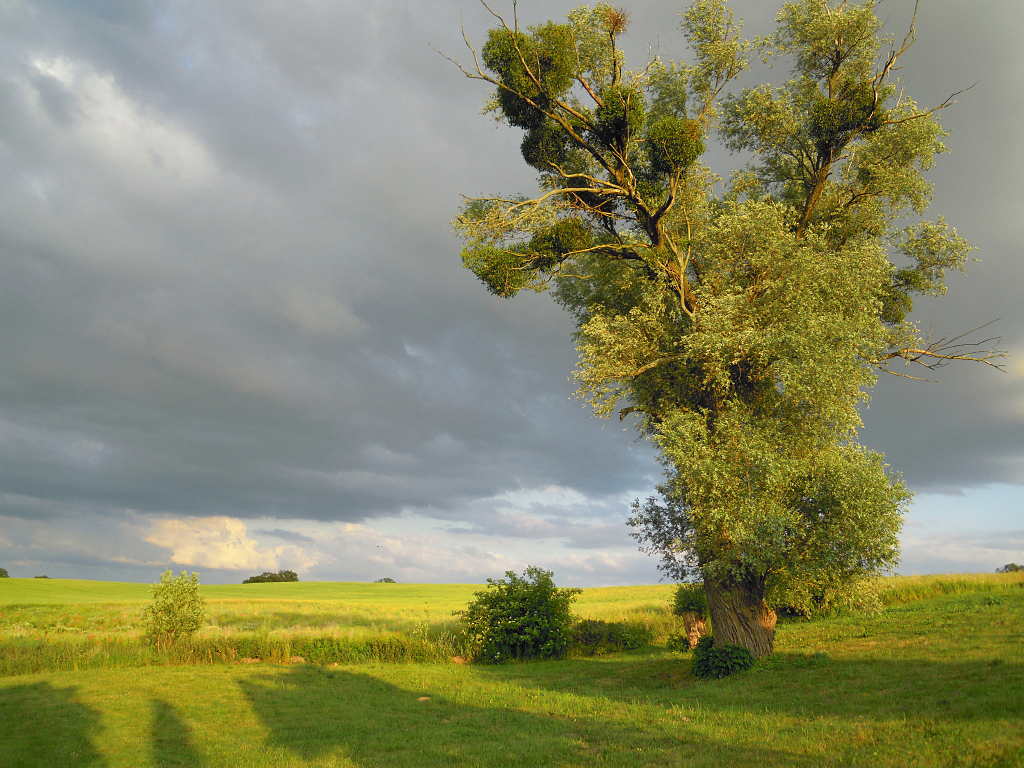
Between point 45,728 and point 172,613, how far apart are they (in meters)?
13.3

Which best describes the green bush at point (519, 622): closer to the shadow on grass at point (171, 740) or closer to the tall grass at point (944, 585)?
the shadow on grass at point (171, 740)

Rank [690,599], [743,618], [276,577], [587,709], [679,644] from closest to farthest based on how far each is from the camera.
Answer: [587,709], [743,618], [690,599], [679,644], [276,577]

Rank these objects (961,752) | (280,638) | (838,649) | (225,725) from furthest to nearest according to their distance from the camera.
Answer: (280,638)
(838,649)
(225,725)
(961,752)

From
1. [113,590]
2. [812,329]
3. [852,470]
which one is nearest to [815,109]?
[812,329]

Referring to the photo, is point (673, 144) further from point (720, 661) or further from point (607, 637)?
point (607, 637)

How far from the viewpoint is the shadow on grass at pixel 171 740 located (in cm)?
1377

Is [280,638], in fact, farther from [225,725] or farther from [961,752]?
[961,752]

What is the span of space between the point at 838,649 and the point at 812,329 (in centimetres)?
1057

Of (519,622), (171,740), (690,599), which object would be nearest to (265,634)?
(519,622)

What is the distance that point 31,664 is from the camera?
2555 centimetres

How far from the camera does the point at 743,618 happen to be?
819 inches

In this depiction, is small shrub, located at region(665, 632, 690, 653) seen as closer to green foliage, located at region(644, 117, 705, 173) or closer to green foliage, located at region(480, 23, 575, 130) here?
green foliage, located at region(644, 117, 705, 173)

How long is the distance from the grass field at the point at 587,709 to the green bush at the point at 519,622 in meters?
2.62

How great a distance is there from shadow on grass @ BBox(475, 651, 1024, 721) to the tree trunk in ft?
2.82
